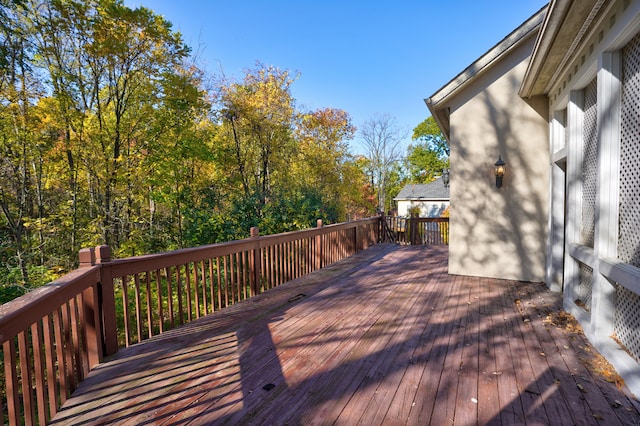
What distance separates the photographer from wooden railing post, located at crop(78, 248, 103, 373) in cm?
231

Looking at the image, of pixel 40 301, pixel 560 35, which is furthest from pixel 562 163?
pixel 40 301

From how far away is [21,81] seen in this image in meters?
5.93

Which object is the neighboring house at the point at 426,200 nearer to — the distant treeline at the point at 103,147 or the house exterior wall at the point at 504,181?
the distant treeline at the point at 103,147

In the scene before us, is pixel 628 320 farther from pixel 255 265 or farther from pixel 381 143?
pixel 381 143

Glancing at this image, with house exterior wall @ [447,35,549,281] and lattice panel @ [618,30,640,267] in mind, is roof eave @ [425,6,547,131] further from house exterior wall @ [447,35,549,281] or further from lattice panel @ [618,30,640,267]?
lattice panel @ [618,30,640,267]

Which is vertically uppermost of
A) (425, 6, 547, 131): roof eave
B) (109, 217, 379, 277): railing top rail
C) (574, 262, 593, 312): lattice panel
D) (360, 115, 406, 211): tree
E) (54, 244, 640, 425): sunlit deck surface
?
(360, 115, 406, 211): tree

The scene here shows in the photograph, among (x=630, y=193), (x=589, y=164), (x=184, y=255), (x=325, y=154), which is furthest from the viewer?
(x=325, y=154)

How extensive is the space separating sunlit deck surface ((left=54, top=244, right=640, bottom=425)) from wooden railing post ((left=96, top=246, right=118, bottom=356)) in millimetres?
148

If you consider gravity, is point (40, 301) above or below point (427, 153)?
below

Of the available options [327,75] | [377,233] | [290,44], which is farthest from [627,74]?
[327,75]

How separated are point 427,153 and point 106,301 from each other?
3480 centimetres

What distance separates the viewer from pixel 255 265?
4.24 metres

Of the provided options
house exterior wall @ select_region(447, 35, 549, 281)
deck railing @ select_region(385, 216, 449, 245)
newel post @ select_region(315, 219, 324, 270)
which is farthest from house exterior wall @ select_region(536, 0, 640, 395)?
deck railing @ select_region(385, 216, 449, 245)

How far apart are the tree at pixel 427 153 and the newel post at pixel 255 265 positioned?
3112cm
